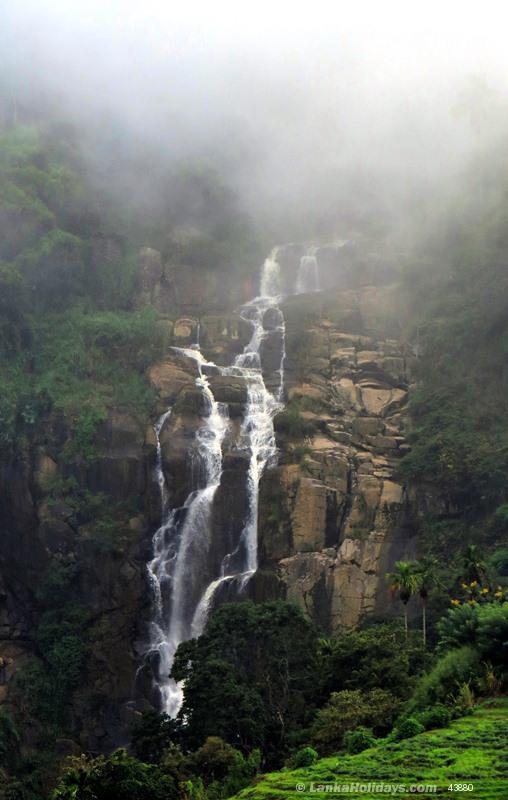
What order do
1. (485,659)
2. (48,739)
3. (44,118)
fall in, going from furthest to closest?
(44,118), (48,739), (485,659)

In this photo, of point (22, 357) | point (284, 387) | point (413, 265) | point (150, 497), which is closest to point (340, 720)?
point (150, 497)

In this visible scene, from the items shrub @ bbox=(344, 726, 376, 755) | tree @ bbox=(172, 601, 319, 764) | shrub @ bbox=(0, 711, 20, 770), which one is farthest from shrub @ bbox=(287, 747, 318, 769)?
shrub @ bbox=(0, 711, 20, 770)

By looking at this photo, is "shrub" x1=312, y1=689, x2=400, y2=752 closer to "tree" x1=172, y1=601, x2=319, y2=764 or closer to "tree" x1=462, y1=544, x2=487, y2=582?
"tree" x1=172, y1=601, x2=319, y2=764

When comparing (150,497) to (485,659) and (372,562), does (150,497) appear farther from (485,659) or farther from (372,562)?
(485,659)

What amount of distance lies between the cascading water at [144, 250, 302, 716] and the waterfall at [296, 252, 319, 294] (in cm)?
1452

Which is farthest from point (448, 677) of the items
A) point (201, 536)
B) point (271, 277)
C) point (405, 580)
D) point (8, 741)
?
point (271, 277)

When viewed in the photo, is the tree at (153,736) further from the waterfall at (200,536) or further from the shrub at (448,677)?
the shrub at (448,677)

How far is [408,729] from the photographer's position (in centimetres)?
3153

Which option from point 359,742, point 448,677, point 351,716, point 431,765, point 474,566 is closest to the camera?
point 431,765

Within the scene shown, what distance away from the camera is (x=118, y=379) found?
226ft

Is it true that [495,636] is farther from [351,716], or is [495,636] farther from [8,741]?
[8,741]

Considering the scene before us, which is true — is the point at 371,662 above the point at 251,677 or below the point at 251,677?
above

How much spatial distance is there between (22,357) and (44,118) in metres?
30.2

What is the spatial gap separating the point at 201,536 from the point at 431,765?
34040 mm
